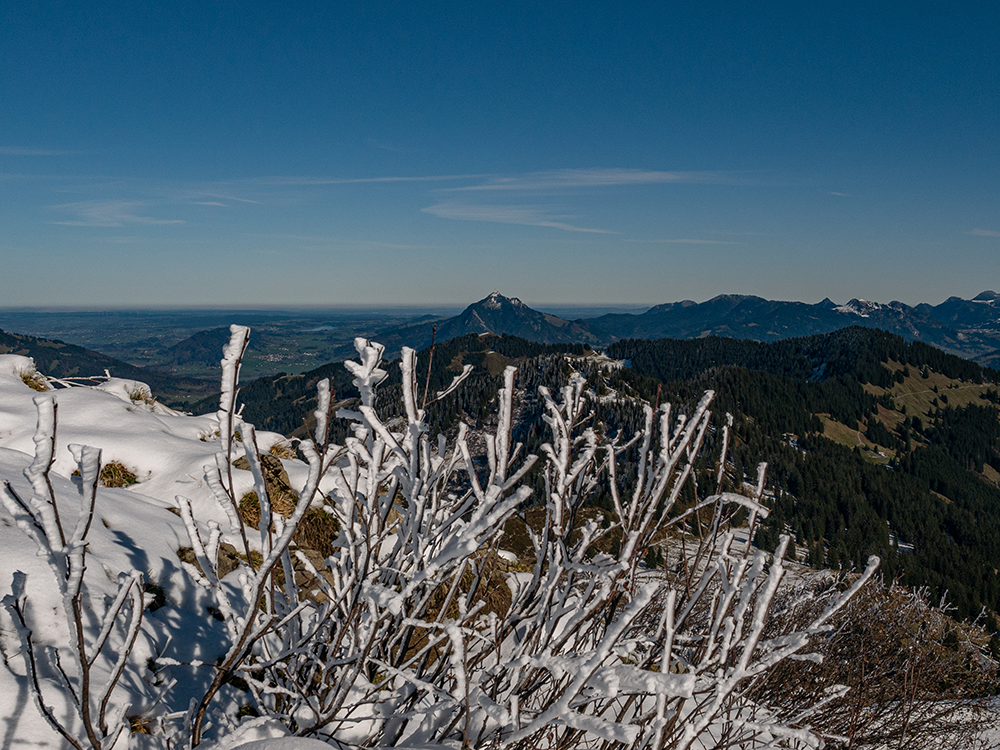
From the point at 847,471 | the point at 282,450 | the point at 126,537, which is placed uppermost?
the point at 126,537

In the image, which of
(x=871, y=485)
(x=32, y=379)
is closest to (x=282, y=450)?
(x=32, y=379)

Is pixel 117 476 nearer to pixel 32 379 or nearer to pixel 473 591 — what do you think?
pixel 32 379

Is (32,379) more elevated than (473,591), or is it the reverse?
(32,379)

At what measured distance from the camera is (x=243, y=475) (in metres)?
6.24

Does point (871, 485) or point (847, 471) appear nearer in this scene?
point (871, 485)

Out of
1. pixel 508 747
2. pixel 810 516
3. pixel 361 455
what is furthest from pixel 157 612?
pixel 810 516

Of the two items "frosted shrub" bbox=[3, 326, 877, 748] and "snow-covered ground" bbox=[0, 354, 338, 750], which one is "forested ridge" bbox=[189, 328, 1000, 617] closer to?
"snow-covered ground" bbox=[0, 354, 338, 750]

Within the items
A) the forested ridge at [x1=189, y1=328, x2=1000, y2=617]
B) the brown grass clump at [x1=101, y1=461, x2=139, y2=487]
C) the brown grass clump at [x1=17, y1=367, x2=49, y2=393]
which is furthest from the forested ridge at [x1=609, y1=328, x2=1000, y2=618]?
the brown grass clump at [x1=17, y1=367, x2=49, y2=393]

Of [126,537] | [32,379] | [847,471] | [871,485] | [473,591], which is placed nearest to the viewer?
[473,591]

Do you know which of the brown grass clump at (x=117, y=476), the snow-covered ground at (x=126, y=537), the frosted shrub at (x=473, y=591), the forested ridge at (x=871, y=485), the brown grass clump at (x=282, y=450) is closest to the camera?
the frosted shrub at (x=473, y=591)

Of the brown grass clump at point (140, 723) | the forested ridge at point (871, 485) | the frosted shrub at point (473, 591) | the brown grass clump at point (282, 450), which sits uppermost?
the frosted shrub at point (473, 591)

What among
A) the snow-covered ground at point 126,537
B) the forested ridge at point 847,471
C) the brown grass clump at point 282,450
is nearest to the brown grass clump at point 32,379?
the snow-covered ground at point 126,537

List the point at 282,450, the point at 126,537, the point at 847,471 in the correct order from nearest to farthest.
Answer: the point at 126,537, the point at 282,450, the point at 847,471

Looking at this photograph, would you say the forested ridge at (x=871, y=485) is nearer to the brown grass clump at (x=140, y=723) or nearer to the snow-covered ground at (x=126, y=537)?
the snow-covered ground at (x=126, y=537)
